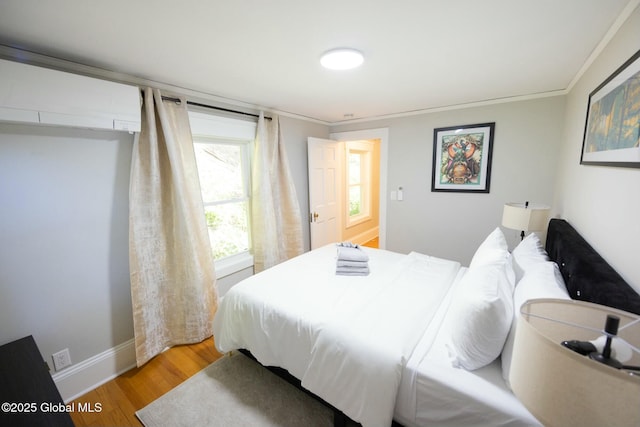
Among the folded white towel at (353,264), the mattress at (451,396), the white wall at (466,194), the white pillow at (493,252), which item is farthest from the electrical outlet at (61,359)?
the white wall at (466,194)

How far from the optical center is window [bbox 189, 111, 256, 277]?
2578 millimetres

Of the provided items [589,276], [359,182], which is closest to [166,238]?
[589,276]

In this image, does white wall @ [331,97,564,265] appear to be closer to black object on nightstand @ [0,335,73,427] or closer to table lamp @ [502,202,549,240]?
table lamp @ [502,202,549,240]

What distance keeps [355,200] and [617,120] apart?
4286mm

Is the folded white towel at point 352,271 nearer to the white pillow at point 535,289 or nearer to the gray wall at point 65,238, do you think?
the white pillow at point 535,289

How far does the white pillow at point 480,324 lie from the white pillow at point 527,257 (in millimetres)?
456

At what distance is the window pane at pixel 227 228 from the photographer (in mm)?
2750

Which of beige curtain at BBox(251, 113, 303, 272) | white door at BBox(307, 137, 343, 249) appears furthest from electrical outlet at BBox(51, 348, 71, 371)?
white door at BBox(307, 137, 343, 249)

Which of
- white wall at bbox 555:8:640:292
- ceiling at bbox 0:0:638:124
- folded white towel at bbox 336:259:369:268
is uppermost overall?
ceiling at bbox 0:0:638:124

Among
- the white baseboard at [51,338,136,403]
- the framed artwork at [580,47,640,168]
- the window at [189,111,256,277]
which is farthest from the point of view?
the window at [189,111,256,277]

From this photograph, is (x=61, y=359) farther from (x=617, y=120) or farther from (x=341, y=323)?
(x=617, y=120)

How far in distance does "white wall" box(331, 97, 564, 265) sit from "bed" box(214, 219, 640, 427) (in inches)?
37.7

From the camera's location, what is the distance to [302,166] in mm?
3580

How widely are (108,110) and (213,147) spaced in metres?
1.05
